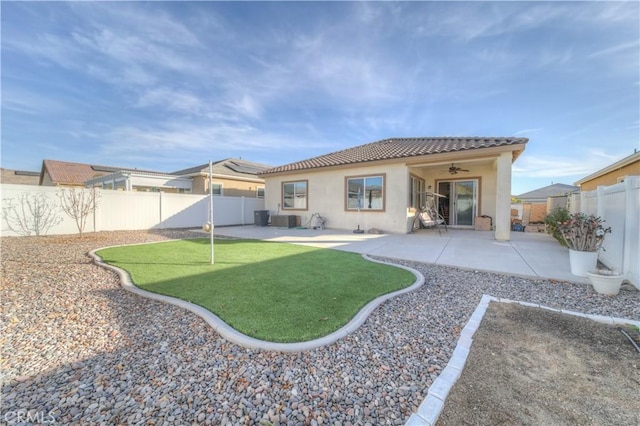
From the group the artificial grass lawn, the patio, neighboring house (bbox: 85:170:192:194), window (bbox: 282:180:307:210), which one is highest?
neighboring house (bbox: 85:170:192:194)

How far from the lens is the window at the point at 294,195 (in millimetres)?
13328

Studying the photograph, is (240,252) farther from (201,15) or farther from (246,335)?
(201,15)

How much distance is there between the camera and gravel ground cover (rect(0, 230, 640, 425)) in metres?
1.66

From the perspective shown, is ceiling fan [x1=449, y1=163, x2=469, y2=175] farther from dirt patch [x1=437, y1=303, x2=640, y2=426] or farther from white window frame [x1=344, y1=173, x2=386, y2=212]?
dirt patch [x1=437, y1=303, x2=640, y2=426]

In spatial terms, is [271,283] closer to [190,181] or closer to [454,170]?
[454,170]

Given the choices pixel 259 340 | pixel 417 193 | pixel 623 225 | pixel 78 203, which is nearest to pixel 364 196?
pixel 417 193

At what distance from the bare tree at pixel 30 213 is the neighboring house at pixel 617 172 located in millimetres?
18937

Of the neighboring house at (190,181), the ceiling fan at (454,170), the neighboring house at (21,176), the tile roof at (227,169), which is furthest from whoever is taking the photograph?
the neighboring house at (21,176)

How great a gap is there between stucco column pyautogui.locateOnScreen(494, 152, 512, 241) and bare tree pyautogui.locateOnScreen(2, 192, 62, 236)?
16.1 meters

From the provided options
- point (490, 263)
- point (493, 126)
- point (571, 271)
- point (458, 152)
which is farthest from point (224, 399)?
point (493, 126)

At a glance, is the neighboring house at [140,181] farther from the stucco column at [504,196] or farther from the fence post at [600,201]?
the fence post at [600,201]

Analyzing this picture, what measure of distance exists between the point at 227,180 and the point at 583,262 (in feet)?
57.2

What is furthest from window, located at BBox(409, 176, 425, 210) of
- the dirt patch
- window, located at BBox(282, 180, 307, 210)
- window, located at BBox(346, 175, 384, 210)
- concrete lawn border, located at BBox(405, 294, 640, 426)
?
the dirt patch

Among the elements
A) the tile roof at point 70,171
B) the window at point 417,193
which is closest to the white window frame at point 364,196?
the window at point 417,193
